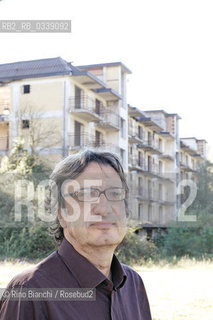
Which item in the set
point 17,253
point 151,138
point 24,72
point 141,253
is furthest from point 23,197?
point 151,138

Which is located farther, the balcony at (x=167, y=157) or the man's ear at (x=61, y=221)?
the balcony at (x=167, y=157)

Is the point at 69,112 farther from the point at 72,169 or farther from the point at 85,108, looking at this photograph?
the point at 72,169

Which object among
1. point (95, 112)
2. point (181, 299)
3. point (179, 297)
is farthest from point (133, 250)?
point (181, 299)

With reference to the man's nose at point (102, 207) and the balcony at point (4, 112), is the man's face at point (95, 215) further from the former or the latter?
the balcony at point (4, 112)

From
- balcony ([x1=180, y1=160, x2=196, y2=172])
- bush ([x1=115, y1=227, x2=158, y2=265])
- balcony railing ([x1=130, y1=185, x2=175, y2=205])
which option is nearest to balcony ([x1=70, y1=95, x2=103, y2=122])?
bush ([x1=115, y1=227, x2=158, y2=265])

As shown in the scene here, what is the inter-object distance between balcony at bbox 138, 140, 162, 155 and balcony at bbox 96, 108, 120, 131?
3.55 metres

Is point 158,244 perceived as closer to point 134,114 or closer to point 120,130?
point 120,130

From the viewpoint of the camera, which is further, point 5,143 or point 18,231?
point 5,143

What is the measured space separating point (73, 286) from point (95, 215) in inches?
7.4

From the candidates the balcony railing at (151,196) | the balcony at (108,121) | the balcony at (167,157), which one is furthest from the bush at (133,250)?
the balcony at (167,157)

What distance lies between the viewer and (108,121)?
59.1 ft

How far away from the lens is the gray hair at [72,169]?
1279 millimetres

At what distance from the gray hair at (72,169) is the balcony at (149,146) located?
2093 centimetres

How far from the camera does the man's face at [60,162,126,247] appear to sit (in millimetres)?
1221
